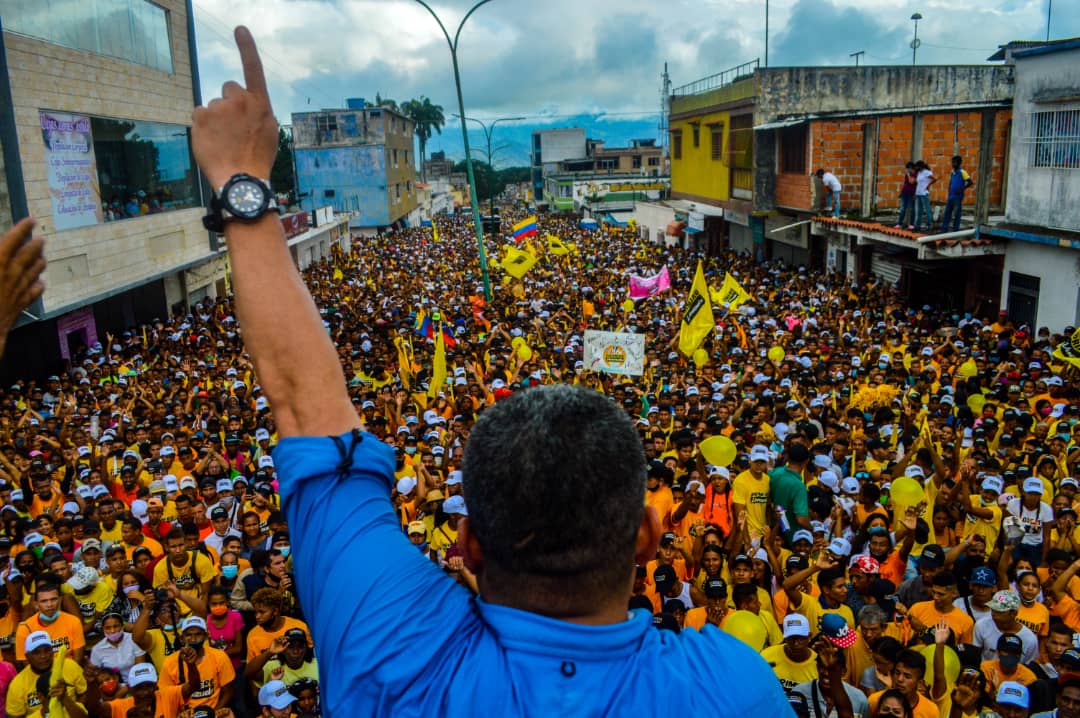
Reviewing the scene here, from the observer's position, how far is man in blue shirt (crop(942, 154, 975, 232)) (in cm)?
1633

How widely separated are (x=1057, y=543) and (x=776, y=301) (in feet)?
43.6

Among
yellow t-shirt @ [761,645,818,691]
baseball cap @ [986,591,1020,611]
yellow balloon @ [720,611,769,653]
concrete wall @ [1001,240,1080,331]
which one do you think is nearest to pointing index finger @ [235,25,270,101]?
yellow balloon @ [720,611,769,653]

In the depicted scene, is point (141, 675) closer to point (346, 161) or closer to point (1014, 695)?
point (1014, 695)

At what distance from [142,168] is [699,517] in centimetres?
1847

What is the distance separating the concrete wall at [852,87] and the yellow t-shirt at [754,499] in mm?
20465

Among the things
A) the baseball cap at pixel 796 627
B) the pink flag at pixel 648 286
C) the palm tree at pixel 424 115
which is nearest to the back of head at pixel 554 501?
the baseball cap at pixel 796 627

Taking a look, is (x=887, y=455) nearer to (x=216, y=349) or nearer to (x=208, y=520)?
(x=208, y=520)

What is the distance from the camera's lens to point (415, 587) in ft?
3.45

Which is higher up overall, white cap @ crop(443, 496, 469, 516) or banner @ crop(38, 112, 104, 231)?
banner @ crop(38, 112, 104, 231)

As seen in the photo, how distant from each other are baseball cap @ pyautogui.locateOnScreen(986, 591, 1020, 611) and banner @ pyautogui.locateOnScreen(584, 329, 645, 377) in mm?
6738

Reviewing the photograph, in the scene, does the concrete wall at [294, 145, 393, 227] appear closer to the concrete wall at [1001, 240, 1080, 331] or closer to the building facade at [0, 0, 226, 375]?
the building facade at [0, 0, 226, 375]

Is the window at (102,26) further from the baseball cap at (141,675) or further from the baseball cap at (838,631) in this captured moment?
the baseball cap at (838,631)

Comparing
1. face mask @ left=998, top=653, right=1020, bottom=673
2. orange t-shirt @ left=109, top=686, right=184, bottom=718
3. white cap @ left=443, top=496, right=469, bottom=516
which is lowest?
orange t-shirt @ left=109, top=686, right=184, bottom=718

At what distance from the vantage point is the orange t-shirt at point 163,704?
207 inches
